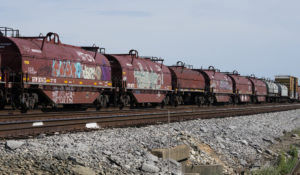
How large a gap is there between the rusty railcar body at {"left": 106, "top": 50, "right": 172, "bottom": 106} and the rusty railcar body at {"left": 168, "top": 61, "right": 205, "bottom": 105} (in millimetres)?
1533

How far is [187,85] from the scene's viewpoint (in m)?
35.1

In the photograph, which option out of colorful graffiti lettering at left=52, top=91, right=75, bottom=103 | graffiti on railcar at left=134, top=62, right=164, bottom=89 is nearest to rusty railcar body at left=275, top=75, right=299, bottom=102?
graffiti on railcar at left=134, top=62, right=164, bottom=89

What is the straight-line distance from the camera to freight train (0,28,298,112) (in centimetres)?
1825

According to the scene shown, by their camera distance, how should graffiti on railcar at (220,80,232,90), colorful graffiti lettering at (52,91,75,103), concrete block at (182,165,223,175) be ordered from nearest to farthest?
concrete block at (182,165,223,175) < colorful graffiti lettering at (52,91,75,103) < graffiti on railcar at (220,80,232,90)

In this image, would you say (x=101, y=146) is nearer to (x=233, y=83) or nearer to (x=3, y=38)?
(x=3, y=38)

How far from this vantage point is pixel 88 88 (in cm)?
2228

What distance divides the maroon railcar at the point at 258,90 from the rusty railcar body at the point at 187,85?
51.4 ft

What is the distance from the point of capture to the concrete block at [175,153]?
11.0 meters

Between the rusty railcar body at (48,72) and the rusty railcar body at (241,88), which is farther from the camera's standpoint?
the rusty railcar body at (241,88)

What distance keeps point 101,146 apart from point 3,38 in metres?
10.5

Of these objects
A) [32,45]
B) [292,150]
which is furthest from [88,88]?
[292,150]

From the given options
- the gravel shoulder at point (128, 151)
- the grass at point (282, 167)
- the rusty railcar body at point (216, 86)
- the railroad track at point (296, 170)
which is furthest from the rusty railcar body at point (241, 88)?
the railroad track at point (296, 170)

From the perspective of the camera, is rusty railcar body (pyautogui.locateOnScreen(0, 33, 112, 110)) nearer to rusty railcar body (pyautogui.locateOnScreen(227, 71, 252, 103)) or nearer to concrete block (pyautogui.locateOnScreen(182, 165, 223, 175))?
concrete block (pyautogui.locateOnScreen(182, 165, 223, 175))

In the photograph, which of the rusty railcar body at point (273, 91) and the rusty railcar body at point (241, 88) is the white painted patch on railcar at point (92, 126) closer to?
the rusty railcar body at point (241, 88)
